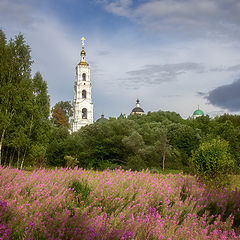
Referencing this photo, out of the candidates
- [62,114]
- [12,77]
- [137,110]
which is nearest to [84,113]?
[62,114]

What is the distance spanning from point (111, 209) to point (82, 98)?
6145 centimetres

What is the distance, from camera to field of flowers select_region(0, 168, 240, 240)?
391 cm

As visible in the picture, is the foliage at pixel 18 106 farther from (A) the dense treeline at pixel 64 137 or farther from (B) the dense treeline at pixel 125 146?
(B) the dense treeline at pixel 125 146

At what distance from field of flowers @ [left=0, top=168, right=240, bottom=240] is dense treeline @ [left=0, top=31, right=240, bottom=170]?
306 inches

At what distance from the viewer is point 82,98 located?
66312 mm

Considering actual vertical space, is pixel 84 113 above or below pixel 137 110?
below

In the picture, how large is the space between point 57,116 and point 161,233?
185 feet

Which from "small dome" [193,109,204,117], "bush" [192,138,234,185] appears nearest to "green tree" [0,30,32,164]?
"bush" [192,138,234,185]

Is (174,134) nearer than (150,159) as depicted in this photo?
No

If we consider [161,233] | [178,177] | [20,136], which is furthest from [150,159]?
[161,233]

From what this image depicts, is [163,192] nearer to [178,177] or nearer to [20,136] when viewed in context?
[178,177]

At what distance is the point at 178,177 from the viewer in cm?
838

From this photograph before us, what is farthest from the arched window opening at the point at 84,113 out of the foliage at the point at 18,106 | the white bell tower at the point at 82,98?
the foliage at the point at 18,106

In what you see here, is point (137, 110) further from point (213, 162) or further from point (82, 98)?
point (213, 162)
